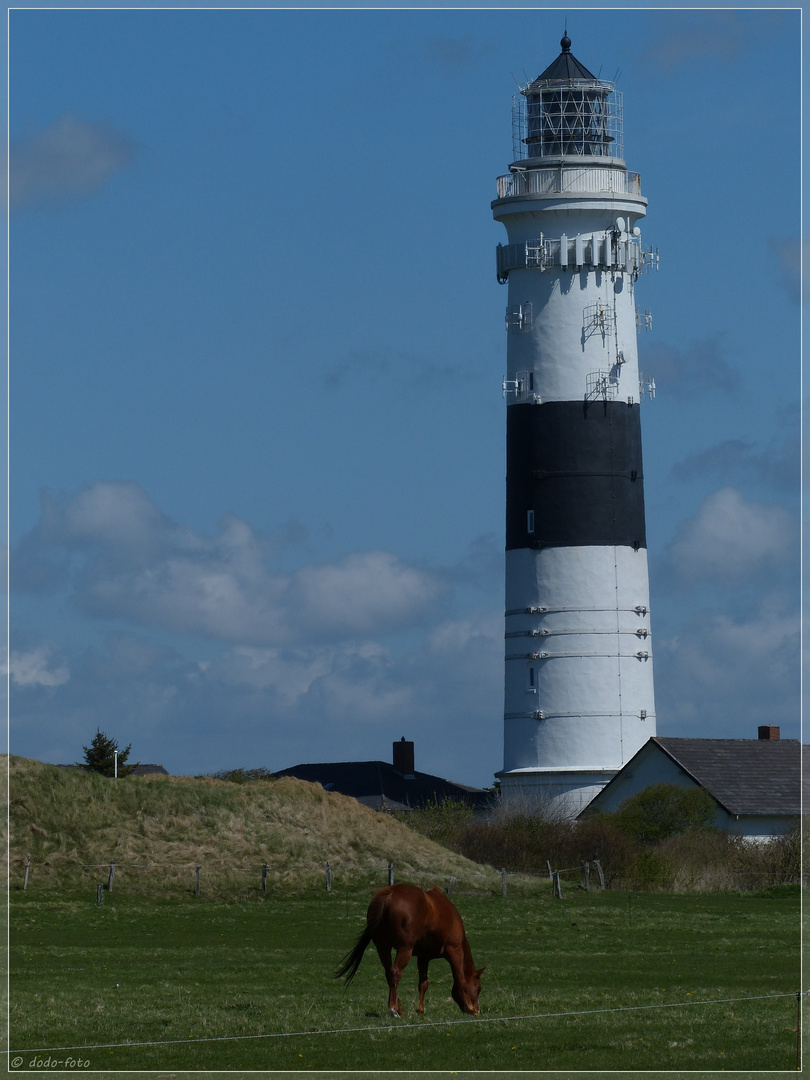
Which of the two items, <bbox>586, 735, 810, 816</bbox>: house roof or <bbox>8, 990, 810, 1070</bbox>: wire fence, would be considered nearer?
<bbox>8, 990, 810, 1070</bbox>: wire fence

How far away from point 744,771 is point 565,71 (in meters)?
23.4

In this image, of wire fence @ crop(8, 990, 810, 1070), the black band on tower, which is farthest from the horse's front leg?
the black band on tower

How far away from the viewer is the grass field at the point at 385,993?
1582cm

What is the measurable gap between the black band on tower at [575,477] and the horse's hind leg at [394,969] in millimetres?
35343

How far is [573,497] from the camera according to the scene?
52875 millimetres

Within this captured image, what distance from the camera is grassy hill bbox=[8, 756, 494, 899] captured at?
42.5m

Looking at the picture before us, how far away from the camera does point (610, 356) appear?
177ft

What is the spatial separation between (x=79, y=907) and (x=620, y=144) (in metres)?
31.3

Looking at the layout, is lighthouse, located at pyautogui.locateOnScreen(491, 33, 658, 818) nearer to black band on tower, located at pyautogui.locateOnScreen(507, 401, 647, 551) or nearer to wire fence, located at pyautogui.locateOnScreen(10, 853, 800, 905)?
black band on tower, located at pyautogui.locateOnScreen(507, 401, 647, 551)

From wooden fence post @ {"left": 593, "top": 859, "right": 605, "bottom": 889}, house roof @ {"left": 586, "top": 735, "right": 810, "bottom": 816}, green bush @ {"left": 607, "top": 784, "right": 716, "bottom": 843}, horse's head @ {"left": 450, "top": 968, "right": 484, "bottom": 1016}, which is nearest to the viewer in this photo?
horse's head @ {"left": 450, "top": 968, "right": 484, "bottom": 1016}

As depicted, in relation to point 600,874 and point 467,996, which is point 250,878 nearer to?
point 600,874

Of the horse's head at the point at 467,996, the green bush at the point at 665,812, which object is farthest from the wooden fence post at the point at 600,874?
the horse's head at the point at 467,996

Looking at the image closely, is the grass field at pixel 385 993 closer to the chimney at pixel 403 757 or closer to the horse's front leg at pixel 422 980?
the horse's front leg at pixel 422 980

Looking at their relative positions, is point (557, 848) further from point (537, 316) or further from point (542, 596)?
point (537, 316)
